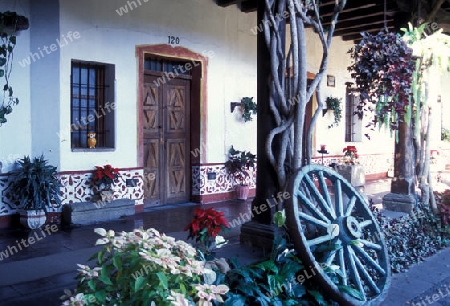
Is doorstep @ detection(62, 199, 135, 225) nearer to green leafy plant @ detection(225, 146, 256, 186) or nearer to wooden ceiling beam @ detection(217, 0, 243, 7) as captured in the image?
green leafy plant @ detection(225, 146, 256, 186)

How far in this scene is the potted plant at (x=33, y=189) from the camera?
5504mm

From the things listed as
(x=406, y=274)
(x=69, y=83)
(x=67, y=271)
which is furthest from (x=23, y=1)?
(x=406, y=274)

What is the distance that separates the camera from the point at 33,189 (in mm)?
5469

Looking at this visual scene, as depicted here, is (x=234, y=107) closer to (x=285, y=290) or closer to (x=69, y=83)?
(x=69, y=83)

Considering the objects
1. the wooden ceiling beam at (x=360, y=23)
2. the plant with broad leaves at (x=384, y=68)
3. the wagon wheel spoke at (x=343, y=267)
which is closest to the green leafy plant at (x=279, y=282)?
the wagon wheel spoke at (x=343, y=267)

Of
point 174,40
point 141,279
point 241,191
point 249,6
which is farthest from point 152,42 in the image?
point 141,279

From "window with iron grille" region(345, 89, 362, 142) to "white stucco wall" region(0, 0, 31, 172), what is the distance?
7740mm

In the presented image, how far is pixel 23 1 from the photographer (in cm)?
572

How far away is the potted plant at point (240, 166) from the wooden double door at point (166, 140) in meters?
0.81

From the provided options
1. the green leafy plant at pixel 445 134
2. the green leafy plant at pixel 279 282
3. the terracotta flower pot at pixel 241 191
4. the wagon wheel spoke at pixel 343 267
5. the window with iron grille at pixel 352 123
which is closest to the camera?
the green leafy plant at pixel 279 282

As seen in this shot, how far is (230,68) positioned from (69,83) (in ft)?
10.3

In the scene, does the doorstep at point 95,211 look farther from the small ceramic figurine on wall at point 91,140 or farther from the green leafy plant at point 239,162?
the green leafy plant at point 239,162

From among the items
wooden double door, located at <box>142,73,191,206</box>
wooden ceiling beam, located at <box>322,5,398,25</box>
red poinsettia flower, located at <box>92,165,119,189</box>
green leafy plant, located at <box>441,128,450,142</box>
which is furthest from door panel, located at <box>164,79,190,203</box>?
green leafy plant, located at <box>441,128,450,142</box>

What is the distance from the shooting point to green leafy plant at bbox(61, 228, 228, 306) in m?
2.10
